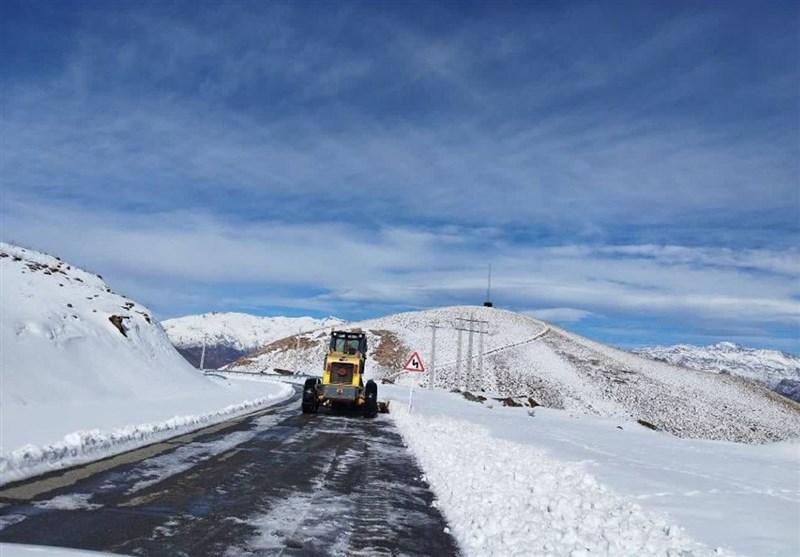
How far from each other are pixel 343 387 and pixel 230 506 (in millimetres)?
17155

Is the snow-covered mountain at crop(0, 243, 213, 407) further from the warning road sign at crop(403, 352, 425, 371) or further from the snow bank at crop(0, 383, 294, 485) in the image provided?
the warning road sign at crop(403, 352, 425, 371)

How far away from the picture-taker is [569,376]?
90.5m

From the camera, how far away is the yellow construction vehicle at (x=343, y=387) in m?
25.7

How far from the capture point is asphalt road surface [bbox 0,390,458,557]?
677 centimetres

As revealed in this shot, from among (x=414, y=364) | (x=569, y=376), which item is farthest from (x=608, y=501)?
(x=569, y=376)

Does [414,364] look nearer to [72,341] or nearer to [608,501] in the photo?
[72,341]

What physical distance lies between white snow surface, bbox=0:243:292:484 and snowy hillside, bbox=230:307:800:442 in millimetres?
35345

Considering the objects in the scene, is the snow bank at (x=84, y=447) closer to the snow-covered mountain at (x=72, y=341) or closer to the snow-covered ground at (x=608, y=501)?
the snow-covered mountain at (x=72, y=341)

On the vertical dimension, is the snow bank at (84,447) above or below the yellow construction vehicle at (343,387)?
below

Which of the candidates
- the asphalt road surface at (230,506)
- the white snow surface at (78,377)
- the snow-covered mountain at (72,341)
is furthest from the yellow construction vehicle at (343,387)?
the asphalt road surface at (230,506)

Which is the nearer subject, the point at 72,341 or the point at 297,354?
the point at 72,341

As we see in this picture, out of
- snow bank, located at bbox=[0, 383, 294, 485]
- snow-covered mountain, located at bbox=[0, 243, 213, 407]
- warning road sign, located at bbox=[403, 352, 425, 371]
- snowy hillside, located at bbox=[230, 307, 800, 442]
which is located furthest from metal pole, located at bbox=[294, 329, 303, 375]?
snow bank, located at bbox=[0, 383, 294, 485]

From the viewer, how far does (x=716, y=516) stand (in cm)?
855

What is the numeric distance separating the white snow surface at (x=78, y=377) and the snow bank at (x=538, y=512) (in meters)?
6.66
